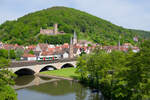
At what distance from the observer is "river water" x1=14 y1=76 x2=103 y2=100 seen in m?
41.4

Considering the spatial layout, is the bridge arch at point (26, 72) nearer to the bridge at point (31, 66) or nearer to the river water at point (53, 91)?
the bridge at point (31, 66)

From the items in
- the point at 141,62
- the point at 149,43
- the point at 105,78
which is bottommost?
the point at 105,78

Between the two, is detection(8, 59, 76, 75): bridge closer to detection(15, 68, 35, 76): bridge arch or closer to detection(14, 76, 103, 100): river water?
detection(15, 68, 35, 76): bridge arch

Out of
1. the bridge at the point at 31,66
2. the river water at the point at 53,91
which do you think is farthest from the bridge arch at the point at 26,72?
the river water at the point at 53,91

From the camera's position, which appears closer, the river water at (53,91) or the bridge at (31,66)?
the river water at (53,91)

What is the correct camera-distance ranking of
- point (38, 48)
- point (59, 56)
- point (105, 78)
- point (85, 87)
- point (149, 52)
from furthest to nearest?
point (38, 48) → point (59, 56) → point (85, 87) → point (105, 78) → point (149, 52)

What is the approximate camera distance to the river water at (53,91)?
A: 41391 mm

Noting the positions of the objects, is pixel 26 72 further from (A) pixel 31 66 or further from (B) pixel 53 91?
(B) pixel 53 91

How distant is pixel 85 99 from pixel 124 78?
45.3 ft

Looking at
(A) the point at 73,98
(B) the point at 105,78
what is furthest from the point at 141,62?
(A) the point at 73,98

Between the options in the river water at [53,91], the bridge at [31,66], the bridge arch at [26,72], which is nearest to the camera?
the river water at [53,91]

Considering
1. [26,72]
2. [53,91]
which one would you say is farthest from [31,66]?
[53,91]

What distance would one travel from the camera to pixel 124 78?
28.8 metres

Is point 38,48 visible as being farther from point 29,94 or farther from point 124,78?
point 124,78
